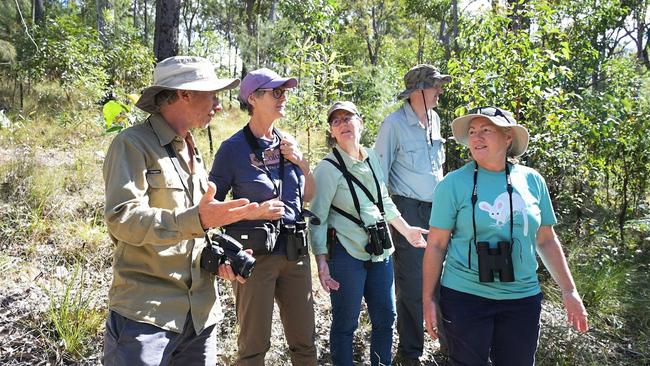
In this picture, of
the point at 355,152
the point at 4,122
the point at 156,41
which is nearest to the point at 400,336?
the point at 355,152

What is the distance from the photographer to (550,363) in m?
3.59

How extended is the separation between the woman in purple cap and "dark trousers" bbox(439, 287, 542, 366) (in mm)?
821

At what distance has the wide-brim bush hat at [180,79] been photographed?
76.8 inches

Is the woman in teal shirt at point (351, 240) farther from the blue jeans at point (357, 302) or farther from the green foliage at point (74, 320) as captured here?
the green foliage at point (74, 320)

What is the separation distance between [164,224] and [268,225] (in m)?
0.88

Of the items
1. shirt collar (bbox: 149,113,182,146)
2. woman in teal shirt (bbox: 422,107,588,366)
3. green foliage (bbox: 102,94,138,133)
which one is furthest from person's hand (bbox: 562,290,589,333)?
green foliage (bbox: 102,94,138,133)

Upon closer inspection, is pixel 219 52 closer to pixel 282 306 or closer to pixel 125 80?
pixel 125 80

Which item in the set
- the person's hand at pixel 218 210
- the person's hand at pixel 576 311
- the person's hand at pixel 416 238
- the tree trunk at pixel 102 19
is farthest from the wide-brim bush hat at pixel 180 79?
the tree trunk at pixel 102 19

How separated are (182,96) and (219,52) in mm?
11855

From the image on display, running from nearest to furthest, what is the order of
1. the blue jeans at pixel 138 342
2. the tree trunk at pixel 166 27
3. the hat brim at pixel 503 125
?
the blue jeans at pixel 138 342
the hat brim at pixel 503 125
the tree trunk at pixel 166 27

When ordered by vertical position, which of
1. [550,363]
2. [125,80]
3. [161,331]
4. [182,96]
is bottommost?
[550,363]

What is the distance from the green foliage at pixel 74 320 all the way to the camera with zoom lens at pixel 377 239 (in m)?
1.90

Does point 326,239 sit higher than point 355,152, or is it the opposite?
point 355,152

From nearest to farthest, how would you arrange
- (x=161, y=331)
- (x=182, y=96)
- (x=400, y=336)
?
(x=161, y=331)
(x=182, y=96)
(x=400, y=336)
